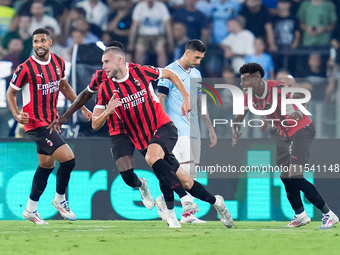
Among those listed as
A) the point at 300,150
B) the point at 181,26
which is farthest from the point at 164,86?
the point at 181,26

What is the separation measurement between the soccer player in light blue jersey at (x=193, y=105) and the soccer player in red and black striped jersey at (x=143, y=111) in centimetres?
111

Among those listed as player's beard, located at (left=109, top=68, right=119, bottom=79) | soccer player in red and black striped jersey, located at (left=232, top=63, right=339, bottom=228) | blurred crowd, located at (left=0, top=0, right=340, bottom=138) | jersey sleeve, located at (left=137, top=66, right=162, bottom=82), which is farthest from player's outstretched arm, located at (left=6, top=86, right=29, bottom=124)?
blurred crowd, located at (left=0, top=0, right=340, bottom=138)

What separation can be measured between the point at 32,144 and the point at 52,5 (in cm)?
333

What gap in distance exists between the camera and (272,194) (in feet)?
30.9

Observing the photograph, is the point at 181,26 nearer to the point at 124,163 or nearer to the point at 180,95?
the point at 180,95

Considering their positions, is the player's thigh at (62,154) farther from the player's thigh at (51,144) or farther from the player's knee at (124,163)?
the player's knee at (124,163)

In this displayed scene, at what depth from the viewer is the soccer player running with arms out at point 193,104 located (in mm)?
8508

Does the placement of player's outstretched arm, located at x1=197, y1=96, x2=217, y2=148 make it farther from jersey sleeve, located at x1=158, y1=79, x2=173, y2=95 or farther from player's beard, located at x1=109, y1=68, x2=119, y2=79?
player's beard, located at x1=109, y1=68, x2=119, y2=79

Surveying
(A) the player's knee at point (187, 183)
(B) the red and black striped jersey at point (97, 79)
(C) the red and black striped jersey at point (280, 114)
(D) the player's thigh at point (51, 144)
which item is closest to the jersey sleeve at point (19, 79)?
(D) the player's thigh at point (51, 144)

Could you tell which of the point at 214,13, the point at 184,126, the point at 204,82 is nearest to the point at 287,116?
the point at 184,126

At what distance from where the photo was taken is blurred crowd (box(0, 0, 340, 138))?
1140cm

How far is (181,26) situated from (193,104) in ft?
10.3

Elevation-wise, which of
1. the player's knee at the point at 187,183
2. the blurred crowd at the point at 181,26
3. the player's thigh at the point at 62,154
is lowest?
the player's knee at the point at 187,183

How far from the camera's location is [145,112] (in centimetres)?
732
